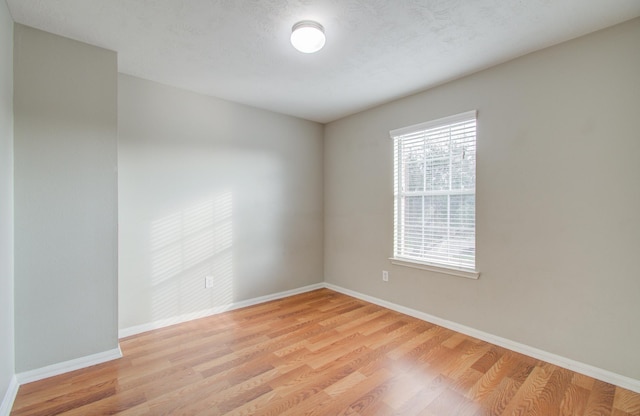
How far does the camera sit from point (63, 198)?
87.6 inches

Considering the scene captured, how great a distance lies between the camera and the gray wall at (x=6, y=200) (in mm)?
1800

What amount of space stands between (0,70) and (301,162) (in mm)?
3019

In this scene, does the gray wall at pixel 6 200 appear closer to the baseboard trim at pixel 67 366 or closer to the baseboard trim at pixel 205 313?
the baseboard trim at pixel 67 366

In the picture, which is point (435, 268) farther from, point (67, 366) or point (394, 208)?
point (67, 366)

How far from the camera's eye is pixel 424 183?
3256 millimetres

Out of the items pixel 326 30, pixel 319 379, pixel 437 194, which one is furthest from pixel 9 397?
pixel 437 194

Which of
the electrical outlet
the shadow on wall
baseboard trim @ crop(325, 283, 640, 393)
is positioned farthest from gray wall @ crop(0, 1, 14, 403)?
baseboard trim @ crop(325, 283, 640, 393)

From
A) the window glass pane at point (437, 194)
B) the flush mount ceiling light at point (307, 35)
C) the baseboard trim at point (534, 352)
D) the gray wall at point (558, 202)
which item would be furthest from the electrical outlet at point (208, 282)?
the flush mount ceiling light at point (307, 35)

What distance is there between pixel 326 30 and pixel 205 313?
3064 millimetres

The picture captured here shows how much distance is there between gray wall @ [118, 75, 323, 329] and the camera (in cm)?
290

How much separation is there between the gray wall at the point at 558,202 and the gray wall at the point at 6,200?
339cm

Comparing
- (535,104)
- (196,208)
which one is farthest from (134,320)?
(535,104)

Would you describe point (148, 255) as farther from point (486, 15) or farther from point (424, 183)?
point (486, 15)

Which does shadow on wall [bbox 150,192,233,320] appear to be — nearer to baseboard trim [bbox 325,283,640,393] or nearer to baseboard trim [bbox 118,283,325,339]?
baseboard trim [bbox 118,283,325,339]
